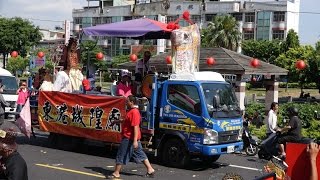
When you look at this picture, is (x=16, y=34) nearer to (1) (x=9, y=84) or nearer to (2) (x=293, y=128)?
(1) (x=9, y=84)

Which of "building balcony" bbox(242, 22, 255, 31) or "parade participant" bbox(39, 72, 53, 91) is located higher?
"building balcony" bbox(242, 22, 255, 31)

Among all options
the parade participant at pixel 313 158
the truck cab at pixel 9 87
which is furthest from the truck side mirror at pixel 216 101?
the truck cab at pixel 9 87

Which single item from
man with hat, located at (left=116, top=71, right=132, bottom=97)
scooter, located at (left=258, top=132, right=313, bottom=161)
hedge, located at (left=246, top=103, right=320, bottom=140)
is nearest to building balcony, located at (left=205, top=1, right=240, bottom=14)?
hedge, located at (left=246, top=103, right=320, bottom=140)

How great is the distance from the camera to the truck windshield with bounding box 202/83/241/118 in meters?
10.9

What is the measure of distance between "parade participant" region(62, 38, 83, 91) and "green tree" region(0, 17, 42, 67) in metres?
42.5

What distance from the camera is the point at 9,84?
22031 millimetres

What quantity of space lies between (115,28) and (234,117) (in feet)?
13.5

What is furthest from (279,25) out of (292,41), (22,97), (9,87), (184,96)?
(184,96)

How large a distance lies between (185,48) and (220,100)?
1.90 m

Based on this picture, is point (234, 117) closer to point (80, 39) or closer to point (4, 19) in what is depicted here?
point (80, 39)

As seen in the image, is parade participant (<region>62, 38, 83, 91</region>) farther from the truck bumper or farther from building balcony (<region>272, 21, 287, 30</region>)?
building balcony (<region>272, 21, 287, 30</region>)

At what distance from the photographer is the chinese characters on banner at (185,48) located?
1230cm

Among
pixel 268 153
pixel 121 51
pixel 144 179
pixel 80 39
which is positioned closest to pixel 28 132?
pixel 80 39

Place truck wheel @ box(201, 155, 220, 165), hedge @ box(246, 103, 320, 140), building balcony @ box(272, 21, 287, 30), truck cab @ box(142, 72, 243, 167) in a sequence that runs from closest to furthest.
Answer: truck cab @ box(142, 72, 243, 167) → truck wheel @ box(201, 155, 220, 165) → hedge @ box(246, 103, 320, 140) → building balcony @ box(272, 21, 287, 30)
